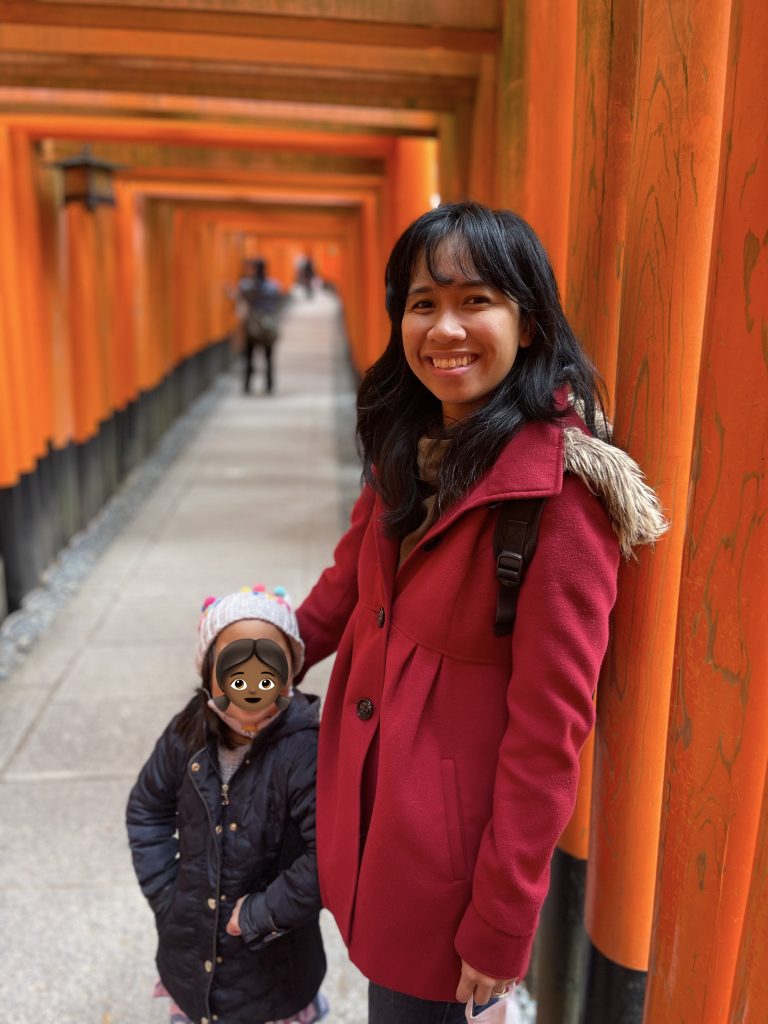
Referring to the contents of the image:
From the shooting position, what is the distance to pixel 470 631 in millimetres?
1515

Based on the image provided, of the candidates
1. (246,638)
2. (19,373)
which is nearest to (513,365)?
(246,638)

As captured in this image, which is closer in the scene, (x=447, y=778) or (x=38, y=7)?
(x=447, y=778)

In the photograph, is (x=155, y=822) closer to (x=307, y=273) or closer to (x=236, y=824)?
(x=236, y=824)

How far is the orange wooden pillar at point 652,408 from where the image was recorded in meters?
1.56

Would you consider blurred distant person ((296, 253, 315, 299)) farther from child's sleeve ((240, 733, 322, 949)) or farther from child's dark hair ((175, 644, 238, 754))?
child's sleeve ((240, 733, 322, 949))

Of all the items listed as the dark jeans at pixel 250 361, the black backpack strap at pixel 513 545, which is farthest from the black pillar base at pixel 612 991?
the dark jeans at pixel 250 361

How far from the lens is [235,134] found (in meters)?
6.23

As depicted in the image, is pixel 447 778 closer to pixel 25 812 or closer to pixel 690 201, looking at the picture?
pixel 690 201

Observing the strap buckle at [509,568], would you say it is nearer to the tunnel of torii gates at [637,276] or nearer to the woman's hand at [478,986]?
the tunnel of torii gates at [637,276]

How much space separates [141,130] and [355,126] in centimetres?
156

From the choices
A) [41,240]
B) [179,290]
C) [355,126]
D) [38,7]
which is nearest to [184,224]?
[179,290]

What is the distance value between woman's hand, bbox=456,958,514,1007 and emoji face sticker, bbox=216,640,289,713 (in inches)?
25.1

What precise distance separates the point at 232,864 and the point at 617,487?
3.77 feet

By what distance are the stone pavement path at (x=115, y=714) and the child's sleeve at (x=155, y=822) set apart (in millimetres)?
989
